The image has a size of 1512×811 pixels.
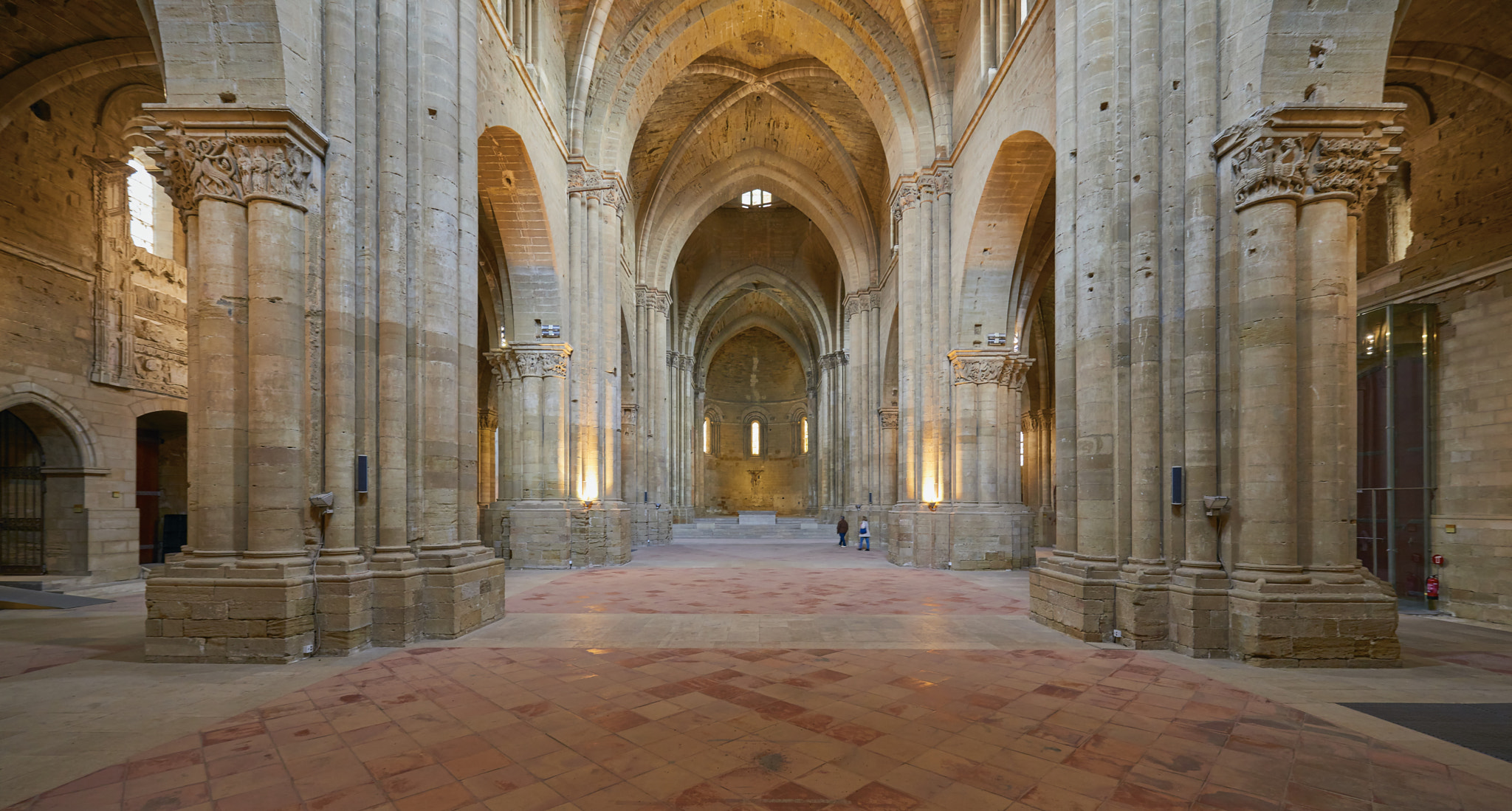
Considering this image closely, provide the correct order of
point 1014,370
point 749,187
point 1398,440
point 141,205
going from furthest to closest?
point 749,187 < point 1014,370 < point 141,205 < point 1398,440

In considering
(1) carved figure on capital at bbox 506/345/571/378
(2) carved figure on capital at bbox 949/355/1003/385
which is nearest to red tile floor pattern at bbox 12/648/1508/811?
(1) carved figure on capital at bbox 506/345/571/378

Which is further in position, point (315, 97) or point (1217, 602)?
point (315, 97)

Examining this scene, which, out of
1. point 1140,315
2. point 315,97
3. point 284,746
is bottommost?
point 284,746

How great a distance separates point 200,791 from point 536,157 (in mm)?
13853

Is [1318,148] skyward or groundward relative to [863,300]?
groundward

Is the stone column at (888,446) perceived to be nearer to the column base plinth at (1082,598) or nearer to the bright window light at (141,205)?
the column base plinth at (1082,598)

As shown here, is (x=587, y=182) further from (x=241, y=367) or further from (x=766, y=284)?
(x=766, y=284)

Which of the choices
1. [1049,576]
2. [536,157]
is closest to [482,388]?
[536,157]

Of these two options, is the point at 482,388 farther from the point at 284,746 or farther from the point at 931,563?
the point at 284,746

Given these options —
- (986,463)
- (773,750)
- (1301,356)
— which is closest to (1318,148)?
(1301,356)

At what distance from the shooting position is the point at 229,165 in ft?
25.5

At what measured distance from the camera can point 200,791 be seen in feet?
14.5

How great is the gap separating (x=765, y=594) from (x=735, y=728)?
23.7ft

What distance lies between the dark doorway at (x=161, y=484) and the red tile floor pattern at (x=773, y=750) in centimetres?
1694
